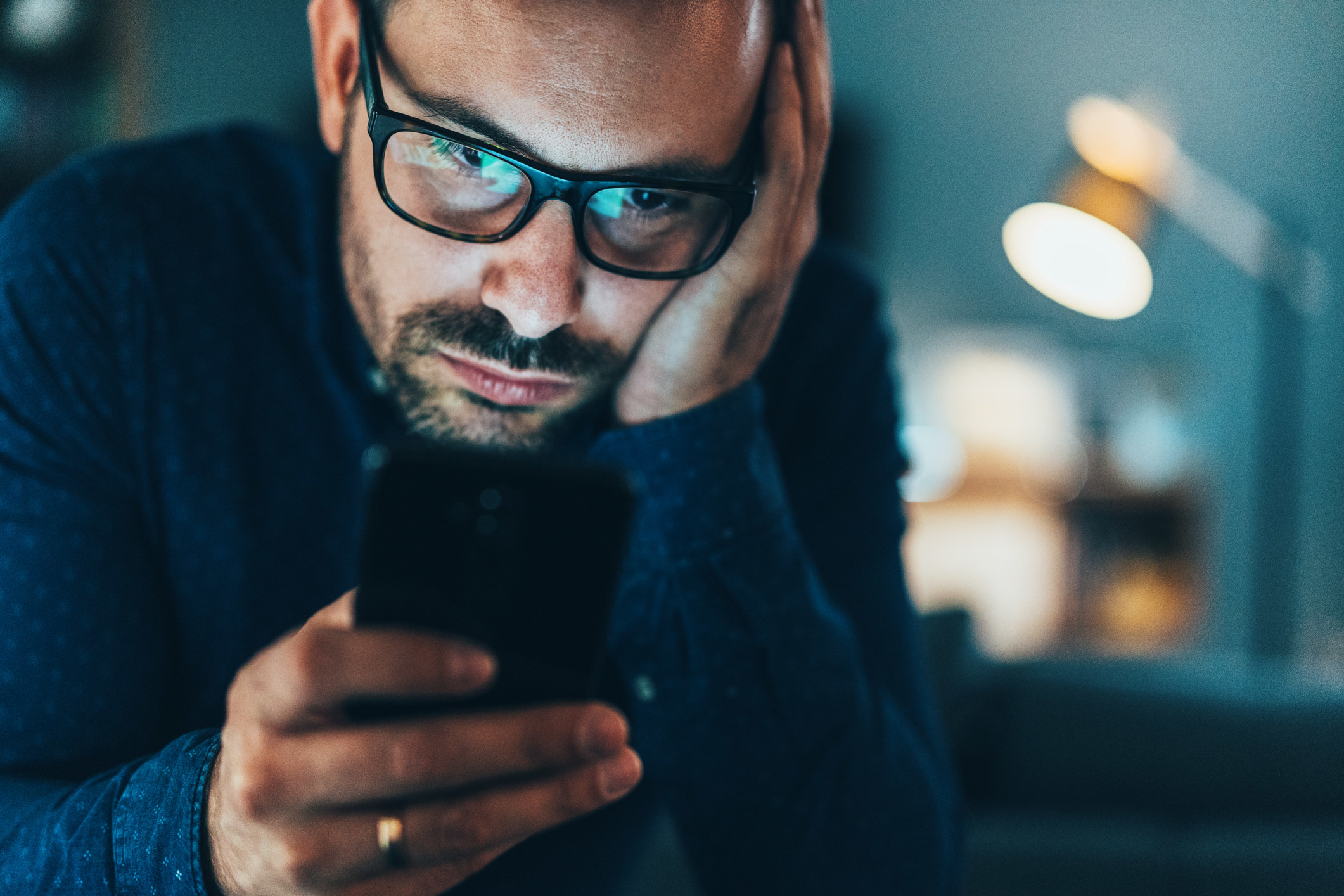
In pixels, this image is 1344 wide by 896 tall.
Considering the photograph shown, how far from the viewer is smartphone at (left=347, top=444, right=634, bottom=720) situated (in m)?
0.35

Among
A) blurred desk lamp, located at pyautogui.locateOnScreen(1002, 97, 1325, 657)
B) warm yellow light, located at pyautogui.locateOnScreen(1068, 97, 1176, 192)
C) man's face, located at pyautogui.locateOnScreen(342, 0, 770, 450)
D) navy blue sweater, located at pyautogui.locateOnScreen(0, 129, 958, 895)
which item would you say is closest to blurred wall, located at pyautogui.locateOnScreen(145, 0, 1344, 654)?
blurred desk lamp, located at pyautogui.locateOnScreen(1002, 97, 1325, 657)

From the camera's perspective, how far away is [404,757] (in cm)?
34

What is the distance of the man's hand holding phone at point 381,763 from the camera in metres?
0.34

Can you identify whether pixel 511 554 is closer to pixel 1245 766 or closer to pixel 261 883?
pixel 261 883

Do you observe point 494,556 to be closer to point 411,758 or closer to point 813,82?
point 411,758

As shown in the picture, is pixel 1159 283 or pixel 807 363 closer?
pixel 807 363

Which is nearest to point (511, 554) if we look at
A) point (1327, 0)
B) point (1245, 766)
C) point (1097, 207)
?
point (1245, 766)

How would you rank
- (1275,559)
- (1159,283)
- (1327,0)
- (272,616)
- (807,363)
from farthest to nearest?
(1159,283) < (1327,0) < (1275,559) < (807,363) < (272,616)

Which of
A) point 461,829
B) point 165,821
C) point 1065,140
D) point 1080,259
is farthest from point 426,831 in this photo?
point 1065,140

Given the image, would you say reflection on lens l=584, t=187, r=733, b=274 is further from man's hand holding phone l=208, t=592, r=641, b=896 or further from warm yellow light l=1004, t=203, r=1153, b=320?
warm yellow light l=1004, t=203, r=1153, b=320

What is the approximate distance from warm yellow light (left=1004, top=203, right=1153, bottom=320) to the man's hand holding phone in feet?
6.15

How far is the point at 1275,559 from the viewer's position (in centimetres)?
251

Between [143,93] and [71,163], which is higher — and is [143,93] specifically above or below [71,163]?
above

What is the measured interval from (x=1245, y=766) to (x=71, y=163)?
4.62 ft
